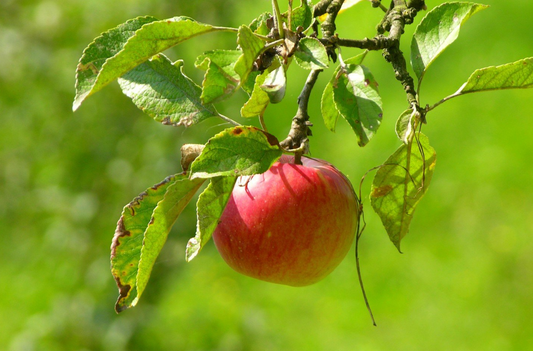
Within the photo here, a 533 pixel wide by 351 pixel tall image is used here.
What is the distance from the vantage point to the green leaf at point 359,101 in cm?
74

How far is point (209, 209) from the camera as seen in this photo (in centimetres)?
70

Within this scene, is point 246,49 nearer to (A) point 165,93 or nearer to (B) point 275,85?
(B) point 275,85

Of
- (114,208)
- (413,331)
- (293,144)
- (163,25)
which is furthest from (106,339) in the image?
(163,25)

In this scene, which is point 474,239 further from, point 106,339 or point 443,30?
point 443,30

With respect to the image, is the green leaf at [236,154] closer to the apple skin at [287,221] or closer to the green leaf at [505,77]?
the apple skin at [287,221]

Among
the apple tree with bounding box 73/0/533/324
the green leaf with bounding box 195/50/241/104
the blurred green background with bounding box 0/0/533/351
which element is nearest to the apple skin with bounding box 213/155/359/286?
the apple tree with bounding box 73/0/533/324

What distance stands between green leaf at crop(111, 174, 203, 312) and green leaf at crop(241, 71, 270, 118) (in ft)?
0.32

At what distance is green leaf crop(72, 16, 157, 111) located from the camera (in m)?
0.68

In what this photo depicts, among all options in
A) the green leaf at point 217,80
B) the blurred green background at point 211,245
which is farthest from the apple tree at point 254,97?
the blurred green background at point 211,245

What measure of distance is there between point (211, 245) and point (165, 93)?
144 centimetres

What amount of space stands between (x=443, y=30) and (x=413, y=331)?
1.82m

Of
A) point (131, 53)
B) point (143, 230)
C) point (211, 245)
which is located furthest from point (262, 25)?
point (211, 245)

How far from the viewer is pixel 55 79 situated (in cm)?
215

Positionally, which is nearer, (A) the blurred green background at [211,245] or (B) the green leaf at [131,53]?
(B) the green leaf at [131,53]
